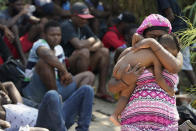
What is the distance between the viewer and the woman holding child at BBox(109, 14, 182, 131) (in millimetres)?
2480

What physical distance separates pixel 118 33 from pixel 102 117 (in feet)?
6.12

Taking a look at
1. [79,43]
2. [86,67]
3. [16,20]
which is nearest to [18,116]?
[86,67]

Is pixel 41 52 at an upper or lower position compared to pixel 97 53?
upper

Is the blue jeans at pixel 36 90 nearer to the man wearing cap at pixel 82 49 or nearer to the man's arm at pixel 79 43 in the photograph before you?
the man wearing cap at pixel 82 49

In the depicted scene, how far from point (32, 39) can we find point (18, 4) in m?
0.62

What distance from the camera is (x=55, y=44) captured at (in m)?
4.92

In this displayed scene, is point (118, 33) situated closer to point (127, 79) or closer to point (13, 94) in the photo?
point (13, 94)

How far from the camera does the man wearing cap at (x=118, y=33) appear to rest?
20.3ft

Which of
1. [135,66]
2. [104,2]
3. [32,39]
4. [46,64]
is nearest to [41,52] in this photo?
[46,64]

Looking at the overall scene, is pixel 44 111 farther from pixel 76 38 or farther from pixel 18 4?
pixel 18 4

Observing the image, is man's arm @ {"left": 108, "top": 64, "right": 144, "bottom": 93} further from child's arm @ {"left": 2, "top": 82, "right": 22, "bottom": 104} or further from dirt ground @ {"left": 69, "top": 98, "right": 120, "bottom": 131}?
dirt ground @ {"left": 69, "top": 98, "right": 120, "bottom": 131}

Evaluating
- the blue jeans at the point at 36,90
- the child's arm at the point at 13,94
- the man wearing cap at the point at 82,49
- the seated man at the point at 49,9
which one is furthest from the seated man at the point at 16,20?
the child's arm at the point at 13,94

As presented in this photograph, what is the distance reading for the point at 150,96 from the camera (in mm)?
2516

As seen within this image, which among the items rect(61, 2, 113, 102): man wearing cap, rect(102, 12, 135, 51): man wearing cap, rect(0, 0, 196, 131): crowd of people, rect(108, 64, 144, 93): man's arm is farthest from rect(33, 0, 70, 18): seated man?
rect(108, 64, 144, 93): man's arm
